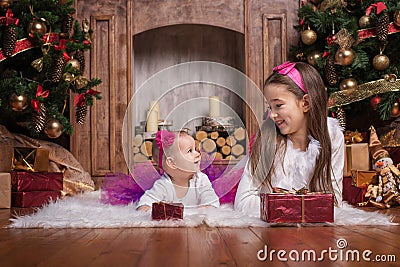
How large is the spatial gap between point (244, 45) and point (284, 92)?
2152mm

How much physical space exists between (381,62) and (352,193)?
964 millimetres

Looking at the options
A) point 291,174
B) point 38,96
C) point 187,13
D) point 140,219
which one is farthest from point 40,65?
point 291,174

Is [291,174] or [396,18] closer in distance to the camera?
[291,174]

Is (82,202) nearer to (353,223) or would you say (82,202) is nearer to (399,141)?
(353,223)

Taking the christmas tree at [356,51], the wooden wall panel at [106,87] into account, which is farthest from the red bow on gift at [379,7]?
the wooden wall panel at [106,87]

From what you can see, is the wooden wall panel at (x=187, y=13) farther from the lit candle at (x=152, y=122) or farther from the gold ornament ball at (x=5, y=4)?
the gold ornament ball at (x=5, y=4)

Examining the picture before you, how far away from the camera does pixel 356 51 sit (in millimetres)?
3449

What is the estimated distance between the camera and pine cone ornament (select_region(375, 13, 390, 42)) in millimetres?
3334

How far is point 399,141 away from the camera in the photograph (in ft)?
11.1

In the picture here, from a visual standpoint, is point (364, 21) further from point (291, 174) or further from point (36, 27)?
point (36, 27)

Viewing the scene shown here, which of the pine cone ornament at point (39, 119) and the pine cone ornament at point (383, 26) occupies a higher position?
the pine cone ornament at point (383, 26)

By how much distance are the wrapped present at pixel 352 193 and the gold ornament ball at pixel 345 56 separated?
2.66ft

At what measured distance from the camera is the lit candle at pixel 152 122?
4164mm

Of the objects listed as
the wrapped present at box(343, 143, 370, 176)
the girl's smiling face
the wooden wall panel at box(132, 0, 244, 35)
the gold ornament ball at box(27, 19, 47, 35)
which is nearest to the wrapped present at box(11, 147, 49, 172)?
the gold ornament ball at box(27, 19, 47, 35)
